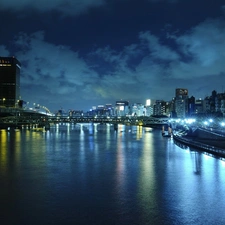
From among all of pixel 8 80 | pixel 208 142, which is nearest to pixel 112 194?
pixel 208 142

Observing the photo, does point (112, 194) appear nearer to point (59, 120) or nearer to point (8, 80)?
point (59, 120)

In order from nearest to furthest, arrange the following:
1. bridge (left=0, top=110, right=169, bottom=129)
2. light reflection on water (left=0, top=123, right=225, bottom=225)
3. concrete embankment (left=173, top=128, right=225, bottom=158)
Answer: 1. light reflection on water (left=0, top=123, right=225, bottom=225)
2. concrete embankment (left=173, top=128, right=225, bottom=158)
3. bridge (left=0, top=110, right=169, bottom=129)

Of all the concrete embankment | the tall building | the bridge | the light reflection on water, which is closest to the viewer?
the light reflection on water

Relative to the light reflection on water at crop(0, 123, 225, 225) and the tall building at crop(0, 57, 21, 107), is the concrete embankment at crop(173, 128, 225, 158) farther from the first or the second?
the tall building at crop(0, 57, 21, 107)

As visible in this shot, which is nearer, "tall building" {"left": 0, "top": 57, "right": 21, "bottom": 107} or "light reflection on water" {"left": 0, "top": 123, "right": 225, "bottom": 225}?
"light reflection on water" {"left": 0, "top": 123, "right": 225, "bottom": 225}

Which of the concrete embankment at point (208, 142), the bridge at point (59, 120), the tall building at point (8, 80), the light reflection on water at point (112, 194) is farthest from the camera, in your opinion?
the tall building at point (8, 80)

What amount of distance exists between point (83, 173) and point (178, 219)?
894 cm

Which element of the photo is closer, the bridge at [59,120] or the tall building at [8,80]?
the bridge at [59,120]

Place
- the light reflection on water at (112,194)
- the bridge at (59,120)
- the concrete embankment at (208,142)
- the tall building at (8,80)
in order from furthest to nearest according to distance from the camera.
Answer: the tall building at (8,80)
the bridge at (59,120)
the concrete embankment at (208,142)
the light reflection on water at (112,194)

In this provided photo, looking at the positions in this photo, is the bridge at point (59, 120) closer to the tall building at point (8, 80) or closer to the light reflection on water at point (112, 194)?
the tall building at point (8, 80)

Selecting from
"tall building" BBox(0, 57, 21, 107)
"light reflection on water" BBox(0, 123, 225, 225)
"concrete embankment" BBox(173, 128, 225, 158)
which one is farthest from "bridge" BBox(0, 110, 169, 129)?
"light reflection on water" BBox(0, 123, 225, 225)

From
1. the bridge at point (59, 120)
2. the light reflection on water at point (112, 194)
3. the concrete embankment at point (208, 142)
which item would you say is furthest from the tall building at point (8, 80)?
the light reflection on water at point (112, 194)

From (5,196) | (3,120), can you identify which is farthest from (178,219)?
(3,120)

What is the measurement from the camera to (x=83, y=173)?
1794 centimetres
